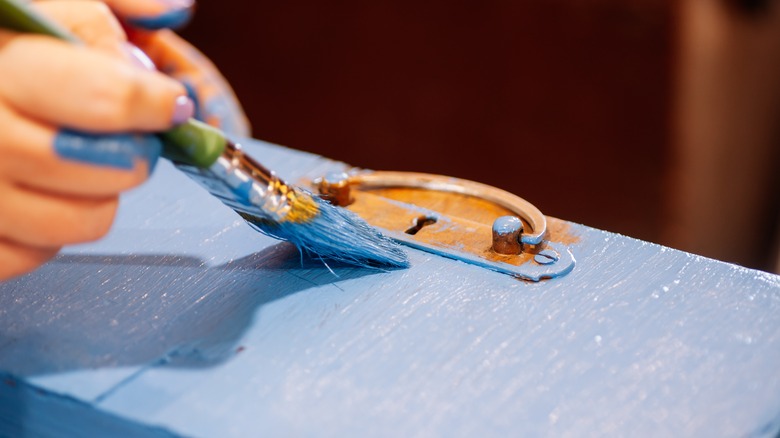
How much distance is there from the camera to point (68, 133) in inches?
18.9

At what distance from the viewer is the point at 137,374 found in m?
0.53

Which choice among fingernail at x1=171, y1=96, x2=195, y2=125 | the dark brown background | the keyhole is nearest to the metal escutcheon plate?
the keyhole

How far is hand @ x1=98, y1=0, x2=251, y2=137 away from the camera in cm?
67

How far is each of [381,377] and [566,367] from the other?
0.38 ft

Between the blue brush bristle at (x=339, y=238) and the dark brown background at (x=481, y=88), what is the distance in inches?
39.3

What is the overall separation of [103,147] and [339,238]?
19 cm

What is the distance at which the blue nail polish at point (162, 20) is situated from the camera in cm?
67

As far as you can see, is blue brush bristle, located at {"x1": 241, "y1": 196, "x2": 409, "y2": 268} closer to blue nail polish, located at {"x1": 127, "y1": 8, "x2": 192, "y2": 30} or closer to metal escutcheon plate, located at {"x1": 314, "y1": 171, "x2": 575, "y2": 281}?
metal escutcheon plate, located at {"x1": 314, "y1": 171, "x2": 575, "y2": 281}

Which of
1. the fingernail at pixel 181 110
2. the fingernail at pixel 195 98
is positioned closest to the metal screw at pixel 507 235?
the fingernail at pixel 181 110

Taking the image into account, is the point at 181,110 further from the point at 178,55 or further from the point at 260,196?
the point at 178,55

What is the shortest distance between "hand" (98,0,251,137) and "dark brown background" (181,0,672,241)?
0.74m

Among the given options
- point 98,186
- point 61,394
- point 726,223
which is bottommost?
point 726,223

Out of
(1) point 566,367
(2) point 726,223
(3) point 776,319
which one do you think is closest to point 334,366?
(1) point 566,367

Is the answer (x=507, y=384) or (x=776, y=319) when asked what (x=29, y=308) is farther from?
(x=776, y=319)
